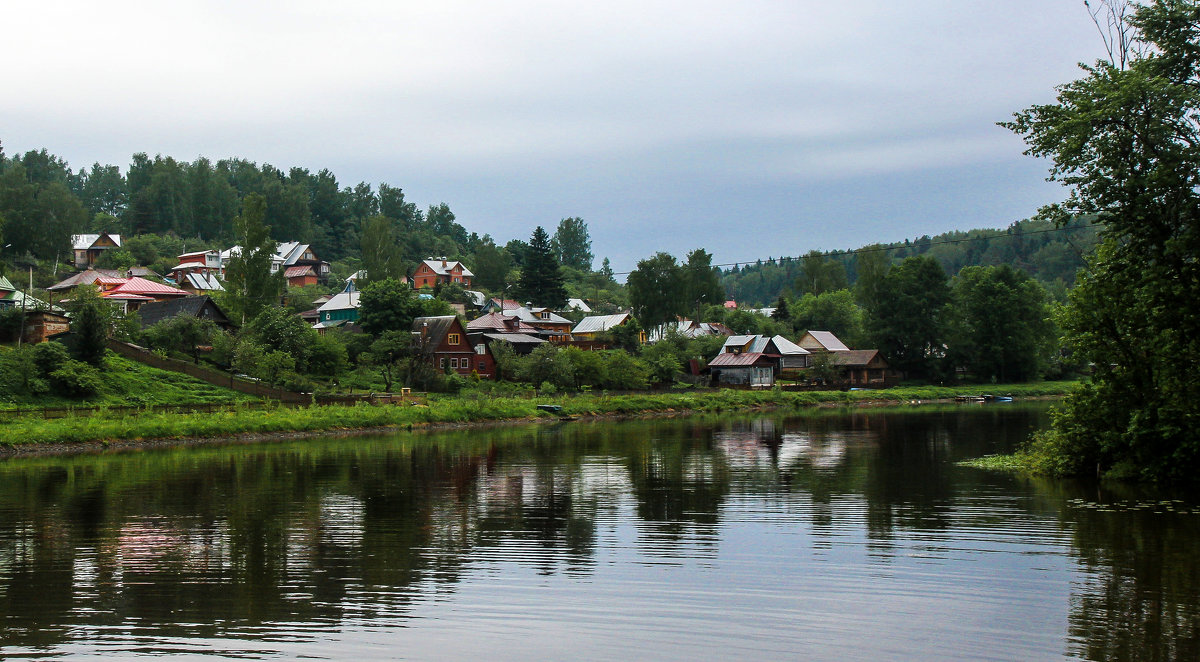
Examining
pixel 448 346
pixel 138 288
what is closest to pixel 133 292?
pixel 138 288

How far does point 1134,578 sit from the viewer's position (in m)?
14.1

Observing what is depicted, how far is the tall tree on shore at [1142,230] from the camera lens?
845 inches

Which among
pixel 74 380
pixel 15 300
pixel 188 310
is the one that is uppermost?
pixel 15 300

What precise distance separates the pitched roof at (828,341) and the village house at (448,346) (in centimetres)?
3939

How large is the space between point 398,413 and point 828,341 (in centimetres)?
5807

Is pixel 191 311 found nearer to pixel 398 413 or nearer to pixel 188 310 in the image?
pixel 188 310

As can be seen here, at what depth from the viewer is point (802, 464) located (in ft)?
109

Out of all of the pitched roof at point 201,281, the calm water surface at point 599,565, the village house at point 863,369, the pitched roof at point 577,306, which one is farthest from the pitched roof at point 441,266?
the calm water surface at point 599,565

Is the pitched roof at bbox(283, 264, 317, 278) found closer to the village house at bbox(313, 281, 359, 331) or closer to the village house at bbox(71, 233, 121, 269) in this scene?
the village house at bbox(71, 233, 121, 269)

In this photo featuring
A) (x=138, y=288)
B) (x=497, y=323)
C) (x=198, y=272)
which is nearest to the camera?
(x=138, y=288)

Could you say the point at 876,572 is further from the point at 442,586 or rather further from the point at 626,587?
the point at 442,586

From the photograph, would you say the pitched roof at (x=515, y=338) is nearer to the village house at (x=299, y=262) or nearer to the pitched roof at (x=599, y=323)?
the pitched roof at (x=599, y=323)

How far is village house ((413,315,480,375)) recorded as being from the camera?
74.4 meters

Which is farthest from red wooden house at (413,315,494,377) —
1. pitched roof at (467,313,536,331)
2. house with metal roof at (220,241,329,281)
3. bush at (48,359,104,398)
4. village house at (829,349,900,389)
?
house with metal roof at (220,241,329,281)
